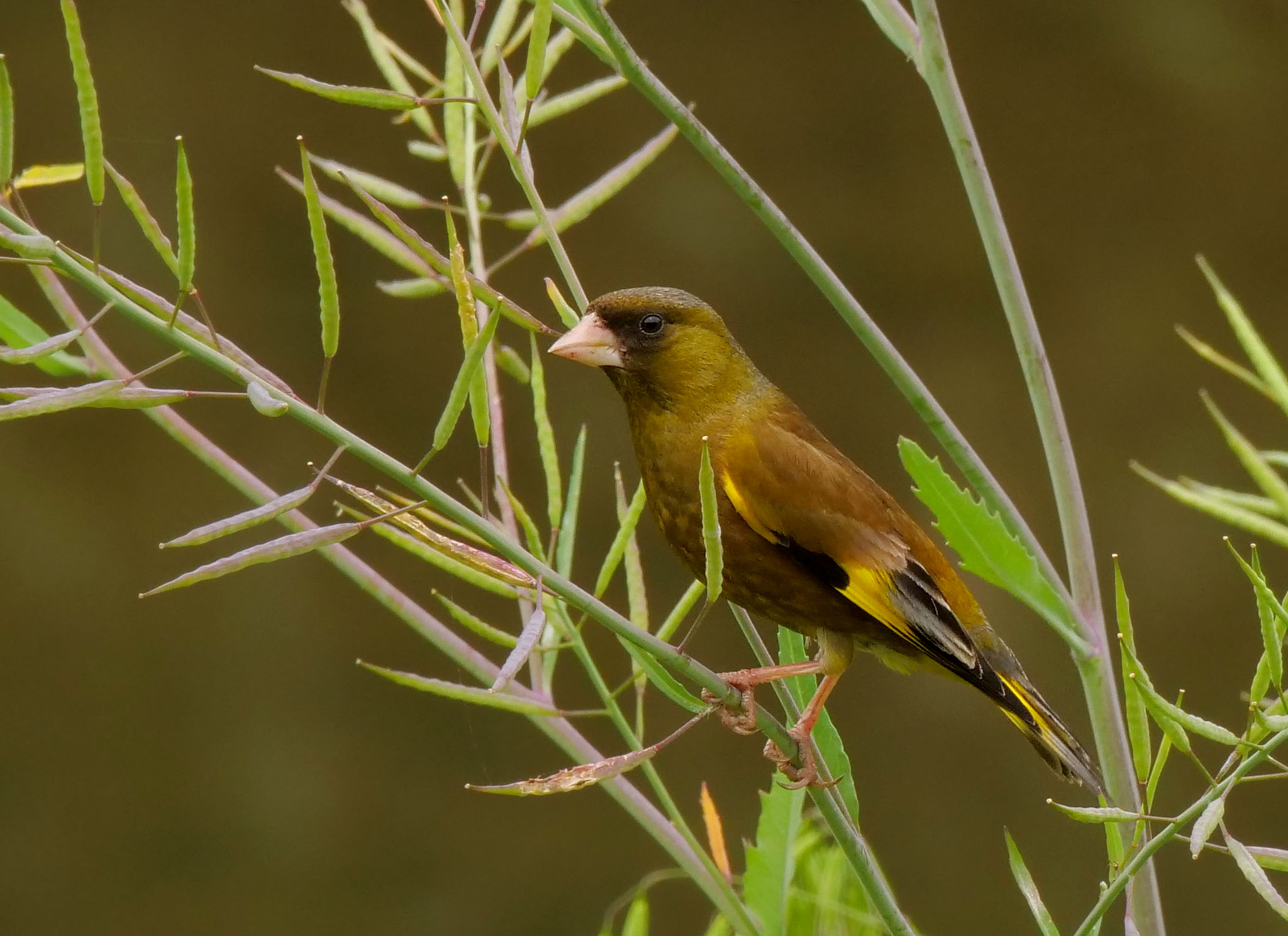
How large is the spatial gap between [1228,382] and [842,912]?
1.70 meters

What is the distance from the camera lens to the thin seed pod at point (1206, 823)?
0.66 m

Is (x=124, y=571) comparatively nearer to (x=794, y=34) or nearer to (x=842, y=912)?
(x=794, y=34)

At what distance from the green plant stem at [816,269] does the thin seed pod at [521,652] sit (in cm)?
24

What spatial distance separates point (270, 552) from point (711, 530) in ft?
0.61

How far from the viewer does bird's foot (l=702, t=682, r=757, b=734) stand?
792 mm

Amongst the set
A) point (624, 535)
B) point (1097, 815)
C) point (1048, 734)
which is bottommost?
point (1048, 734)

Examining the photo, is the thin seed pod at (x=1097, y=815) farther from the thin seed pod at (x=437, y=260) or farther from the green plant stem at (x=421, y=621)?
the thin seed pod at (x=437, y=260)

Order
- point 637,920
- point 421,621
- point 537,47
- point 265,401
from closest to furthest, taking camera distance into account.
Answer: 1. point 265,401
2. point 537,47
3. point 421,621
4. point 637,920

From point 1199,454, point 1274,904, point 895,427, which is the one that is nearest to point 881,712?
point 895,427

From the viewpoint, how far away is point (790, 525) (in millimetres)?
1161

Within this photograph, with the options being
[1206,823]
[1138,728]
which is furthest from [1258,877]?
[1138,728]

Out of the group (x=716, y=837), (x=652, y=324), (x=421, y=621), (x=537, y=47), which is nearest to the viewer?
(x=537, y=47)

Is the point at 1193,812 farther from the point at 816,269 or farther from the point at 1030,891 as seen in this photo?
the point at 816,269

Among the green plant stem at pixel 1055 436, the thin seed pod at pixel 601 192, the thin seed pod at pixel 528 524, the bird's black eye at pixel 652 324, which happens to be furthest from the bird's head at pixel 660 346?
the green plant stem at pixel 1055 436
